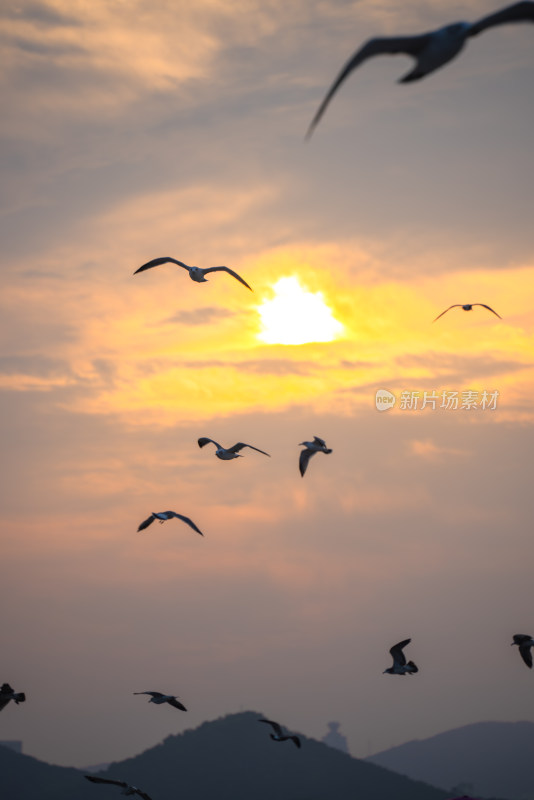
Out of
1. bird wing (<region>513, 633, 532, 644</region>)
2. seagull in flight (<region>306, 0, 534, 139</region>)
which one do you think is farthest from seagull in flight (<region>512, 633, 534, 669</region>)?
seagull in flight (<region>306, 0, 534, 139</region>)

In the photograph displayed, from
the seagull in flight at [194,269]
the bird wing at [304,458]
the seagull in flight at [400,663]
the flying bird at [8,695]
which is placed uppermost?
the seagull in flight at [194,269]

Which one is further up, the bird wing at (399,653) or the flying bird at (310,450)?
the flying bird at (310,450)

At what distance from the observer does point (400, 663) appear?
41.9 meters

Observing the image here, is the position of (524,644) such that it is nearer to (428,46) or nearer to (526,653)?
(526,653)

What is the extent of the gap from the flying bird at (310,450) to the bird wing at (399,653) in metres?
8.21

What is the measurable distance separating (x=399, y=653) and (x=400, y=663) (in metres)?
0.45

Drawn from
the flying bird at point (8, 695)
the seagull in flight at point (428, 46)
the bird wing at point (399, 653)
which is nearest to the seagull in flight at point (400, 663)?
the bird wing at point (399, 653)

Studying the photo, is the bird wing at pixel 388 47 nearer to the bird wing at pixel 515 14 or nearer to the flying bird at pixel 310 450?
the bird wing at pixel 515 14

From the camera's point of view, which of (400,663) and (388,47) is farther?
(400,663)

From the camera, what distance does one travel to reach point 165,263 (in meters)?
40.7

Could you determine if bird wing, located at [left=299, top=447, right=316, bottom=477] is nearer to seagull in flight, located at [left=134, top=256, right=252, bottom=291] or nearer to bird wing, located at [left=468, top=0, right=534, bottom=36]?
seagull in flight, located at [left=134, top=256, right=252, bottom=291]

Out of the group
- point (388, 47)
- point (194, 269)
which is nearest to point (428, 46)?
point (388, 47)

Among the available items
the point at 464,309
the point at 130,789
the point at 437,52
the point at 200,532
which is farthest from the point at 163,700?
the point at 437,52

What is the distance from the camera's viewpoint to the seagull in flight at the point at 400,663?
4138 cm
